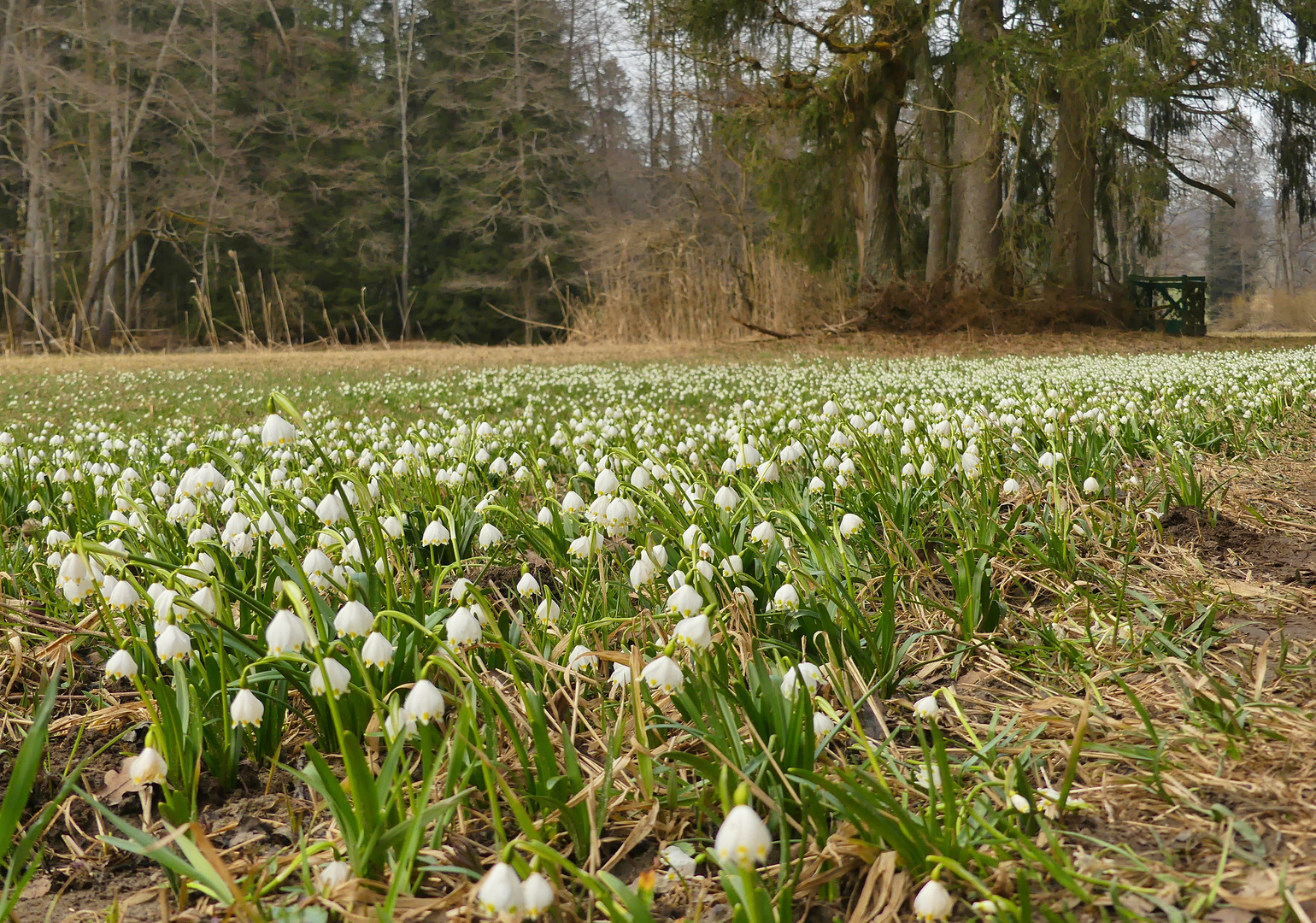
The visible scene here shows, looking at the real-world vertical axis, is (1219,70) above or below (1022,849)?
above

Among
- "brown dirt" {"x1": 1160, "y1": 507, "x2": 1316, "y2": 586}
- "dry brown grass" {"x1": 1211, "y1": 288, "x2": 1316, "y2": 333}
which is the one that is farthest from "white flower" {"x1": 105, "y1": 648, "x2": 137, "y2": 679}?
"dry brown grass" {"x1": 1211, "y1": 288, "x2": 1316, "y2": 333}

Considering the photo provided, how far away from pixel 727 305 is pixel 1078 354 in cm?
783

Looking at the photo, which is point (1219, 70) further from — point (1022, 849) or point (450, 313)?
point (450, 313)

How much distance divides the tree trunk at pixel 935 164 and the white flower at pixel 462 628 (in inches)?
591

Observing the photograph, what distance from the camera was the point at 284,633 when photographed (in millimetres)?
1581

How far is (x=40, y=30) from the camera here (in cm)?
2305

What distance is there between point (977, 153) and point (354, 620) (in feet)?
52.3

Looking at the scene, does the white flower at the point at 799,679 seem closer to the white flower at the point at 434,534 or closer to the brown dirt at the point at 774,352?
the white flower at the point at 434,534

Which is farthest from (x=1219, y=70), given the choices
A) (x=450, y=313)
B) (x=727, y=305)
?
(x=450, y=313)

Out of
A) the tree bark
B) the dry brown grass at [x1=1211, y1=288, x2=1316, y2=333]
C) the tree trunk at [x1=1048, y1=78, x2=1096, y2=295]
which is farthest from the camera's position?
the dry brown grass at [x1=1211, y1=288, x2=1316, y2=333]

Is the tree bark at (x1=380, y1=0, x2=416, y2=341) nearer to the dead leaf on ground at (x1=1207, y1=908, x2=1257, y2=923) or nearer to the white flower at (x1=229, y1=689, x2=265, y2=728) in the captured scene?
the white flower at (x1=229, y1=689, x2=265, y2=728)

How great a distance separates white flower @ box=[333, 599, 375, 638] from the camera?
65.2 inches

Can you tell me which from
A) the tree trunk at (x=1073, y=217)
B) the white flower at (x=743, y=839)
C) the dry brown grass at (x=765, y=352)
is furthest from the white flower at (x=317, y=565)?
the tree trunk at (x=1073, y=217)

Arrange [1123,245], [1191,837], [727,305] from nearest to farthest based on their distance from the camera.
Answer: [1191,837] < [727,305] < [1123,245]
